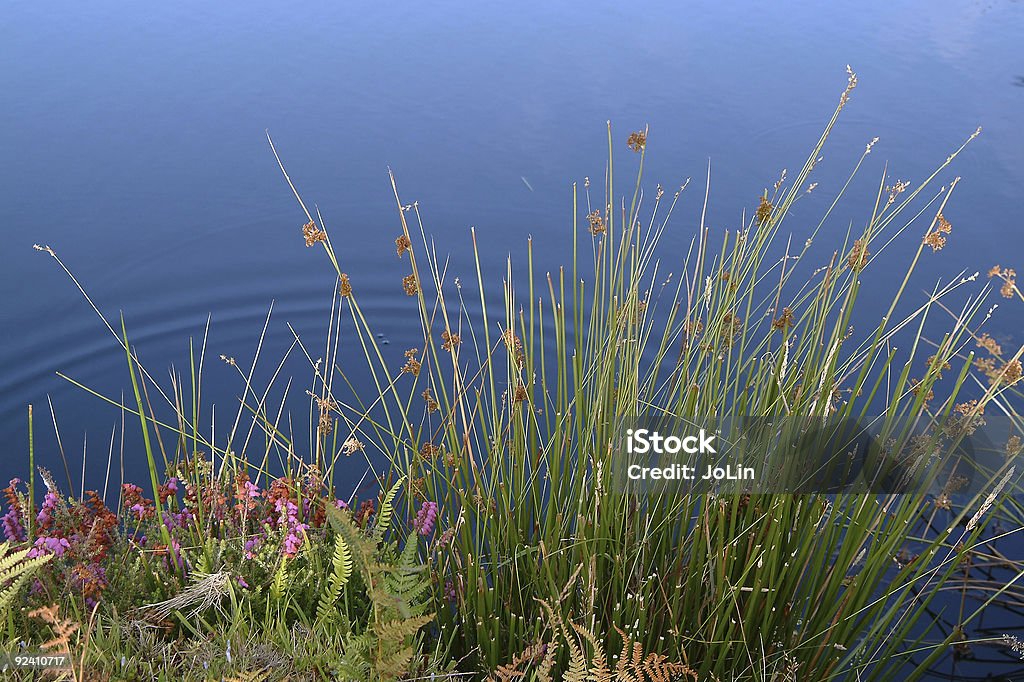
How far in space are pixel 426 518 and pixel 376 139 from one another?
3.37m

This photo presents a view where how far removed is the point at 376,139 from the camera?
16.5 feet

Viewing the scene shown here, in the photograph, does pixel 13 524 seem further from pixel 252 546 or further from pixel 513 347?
pixel 513 347

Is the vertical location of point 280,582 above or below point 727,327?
below

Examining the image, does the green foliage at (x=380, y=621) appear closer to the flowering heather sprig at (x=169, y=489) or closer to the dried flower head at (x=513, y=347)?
the dried flower head at (x=513, y=347)

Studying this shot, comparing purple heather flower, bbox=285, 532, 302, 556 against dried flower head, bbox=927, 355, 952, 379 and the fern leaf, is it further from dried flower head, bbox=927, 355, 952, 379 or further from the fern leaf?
dried flower head, bbox=927, 355, 952, 379

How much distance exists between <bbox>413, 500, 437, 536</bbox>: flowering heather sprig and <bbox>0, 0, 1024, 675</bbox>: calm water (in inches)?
48.7

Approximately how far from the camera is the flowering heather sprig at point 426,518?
198cm

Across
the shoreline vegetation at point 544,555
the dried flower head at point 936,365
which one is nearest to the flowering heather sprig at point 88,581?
the shoreline vegetation at point 544,555

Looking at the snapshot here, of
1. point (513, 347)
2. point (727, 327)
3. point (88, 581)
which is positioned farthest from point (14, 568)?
point (727, 327)

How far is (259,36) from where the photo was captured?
6375 millimetres

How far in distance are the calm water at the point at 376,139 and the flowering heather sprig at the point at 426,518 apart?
1.24 meters

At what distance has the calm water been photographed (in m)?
3.64

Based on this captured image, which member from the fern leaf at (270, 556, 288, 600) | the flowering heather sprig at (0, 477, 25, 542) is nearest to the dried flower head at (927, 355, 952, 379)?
the fern leaf at (270, 556, 288, 600)

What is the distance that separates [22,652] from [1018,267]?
3857mm
